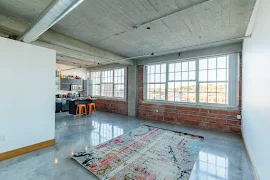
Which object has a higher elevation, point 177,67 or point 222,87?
point 177,67

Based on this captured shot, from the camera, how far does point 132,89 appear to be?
6.98 m

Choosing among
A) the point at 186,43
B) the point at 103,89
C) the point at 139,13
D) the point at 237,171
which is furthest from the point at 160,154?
the point at 103,89

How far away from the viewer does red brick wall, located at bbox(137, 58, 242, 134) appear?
4508 millimetres

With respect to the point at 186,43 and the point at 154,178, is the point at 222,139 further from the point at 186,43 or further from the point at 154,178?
the point at 186,43

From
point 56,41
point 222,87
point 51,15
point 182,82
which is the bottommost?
point 222,87

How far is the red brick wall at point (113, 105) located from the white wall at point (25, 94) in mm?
4389

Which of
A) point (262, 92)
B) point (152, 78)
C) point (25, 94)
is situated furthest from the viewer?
point (152, 78)

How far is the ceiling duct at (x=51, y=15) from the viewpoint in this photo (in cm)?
177

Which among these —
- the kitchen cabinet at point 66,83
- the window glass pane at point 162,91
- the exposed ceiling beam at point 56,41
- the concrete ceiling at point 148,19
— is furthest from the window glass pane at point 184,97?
the kitchen cabinet at point 66,83

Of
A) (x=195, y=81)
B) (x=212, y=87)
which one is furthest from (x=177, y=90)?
(x=212, y=87)

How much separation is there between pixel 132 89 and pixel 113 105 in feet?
6.13

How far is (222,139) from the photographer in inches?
152

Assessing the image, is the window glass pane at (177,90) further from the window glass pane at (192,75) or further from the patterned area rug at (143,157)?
the patterned area rug at (143,157)

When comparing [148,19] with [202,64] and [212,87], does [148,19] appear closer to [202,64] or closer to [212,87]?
[202,64]
